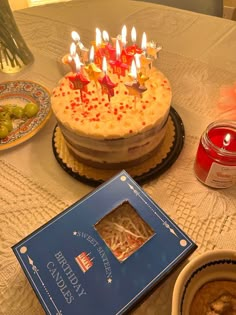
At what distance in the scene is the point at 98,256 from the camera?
547mm

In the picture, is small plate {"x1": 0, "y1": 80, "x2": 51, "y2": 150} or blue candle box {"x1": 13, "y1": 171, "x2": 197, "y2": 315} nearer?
blue candle box {"x1": 13, "y1": 171, "x2": 197, "y2": 315}

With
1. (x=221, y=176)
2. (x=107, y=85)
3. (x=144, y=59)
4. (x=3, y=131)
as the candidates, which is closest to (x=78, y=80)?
(x=107, y=85)

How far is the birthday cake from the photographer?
28.0 inches

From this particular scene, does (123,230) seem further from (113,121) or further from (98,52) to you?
(98,52)

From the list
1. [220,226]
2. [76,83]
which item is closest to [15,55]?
[76,83]

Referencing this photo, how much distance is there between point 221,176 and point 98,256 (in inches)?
13.4

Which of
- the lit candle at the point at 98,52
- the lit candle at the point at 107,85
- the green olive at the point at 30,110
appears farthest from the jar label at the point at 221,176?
the green olive at the point at 30,110

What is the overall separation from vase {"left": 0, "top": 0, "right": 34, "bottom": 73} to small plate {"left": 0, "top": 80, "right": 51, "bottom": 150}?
0.34ft

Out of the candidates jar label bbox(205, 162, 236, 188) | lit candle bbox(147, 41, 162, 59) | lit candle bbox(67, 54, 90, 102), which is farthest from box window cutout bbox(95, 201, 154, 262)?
lit candle bbox(147, 41, 162, 59)

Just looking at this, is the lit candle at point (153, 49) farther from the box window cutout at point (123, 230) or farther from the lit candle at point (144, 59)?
the box window cutout at point (123, 230)

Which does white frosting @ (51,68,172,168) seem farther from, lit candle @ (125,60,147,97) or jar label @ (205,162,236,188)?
jar label @ (205,162,236,188)

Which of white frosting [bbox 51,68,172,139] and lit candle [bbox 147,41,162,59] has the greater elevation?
lit candle [bbox 147,41,162,59]

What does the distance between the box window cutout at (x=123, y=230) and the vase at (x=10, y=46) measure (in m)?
0.74

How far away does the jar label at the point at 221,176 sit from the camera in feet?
2.21
